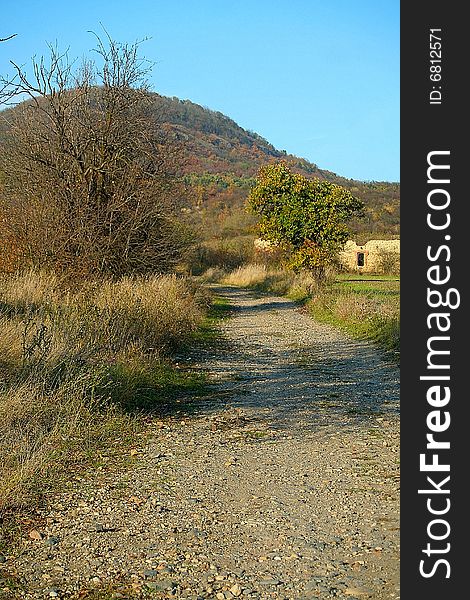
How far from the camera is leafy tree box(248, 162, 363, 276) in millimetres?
33000

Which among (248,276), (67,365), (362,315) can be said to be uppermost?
(248,276)

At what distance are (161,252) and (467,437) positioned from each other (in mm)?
15924

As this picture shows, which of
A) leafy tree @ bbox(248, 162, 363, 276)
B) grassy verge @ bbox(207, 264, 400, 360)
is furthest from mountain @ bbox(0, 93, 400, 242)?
grassy verge @ bbox(207, 264, 400, 360)

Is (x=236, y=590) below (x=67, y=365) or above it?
below

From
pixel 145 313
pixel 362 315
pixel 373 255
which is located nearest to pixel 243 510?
pixel 145 313

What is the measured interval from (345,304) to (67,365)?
13.2 m

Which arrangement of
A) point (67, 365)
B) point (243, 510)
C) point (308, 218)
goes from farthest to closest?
point (308, 218) < point (67, 365) < point (243, 510)

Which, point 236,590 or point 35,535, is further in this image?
point 35,535

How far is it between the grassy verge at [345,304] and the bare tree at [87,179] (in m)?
4.88

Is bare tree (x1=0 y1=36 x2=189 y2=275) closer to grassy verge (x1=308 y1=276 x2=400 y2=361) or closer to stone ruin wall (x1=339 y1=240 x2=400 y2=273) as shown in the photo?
grassy verge (x1=308 y1=276 x2=400 y2=361)

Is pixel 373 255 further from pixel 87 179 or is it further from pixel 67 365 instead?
pixel 67 365

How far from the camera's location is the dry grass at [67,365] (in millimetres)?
6793

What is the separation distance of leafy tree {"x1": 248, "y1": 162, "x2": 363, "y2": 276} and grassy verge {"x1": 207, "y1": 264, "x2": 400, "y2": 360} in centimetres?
100

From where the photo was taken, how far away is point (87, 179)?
19016 millimetres
